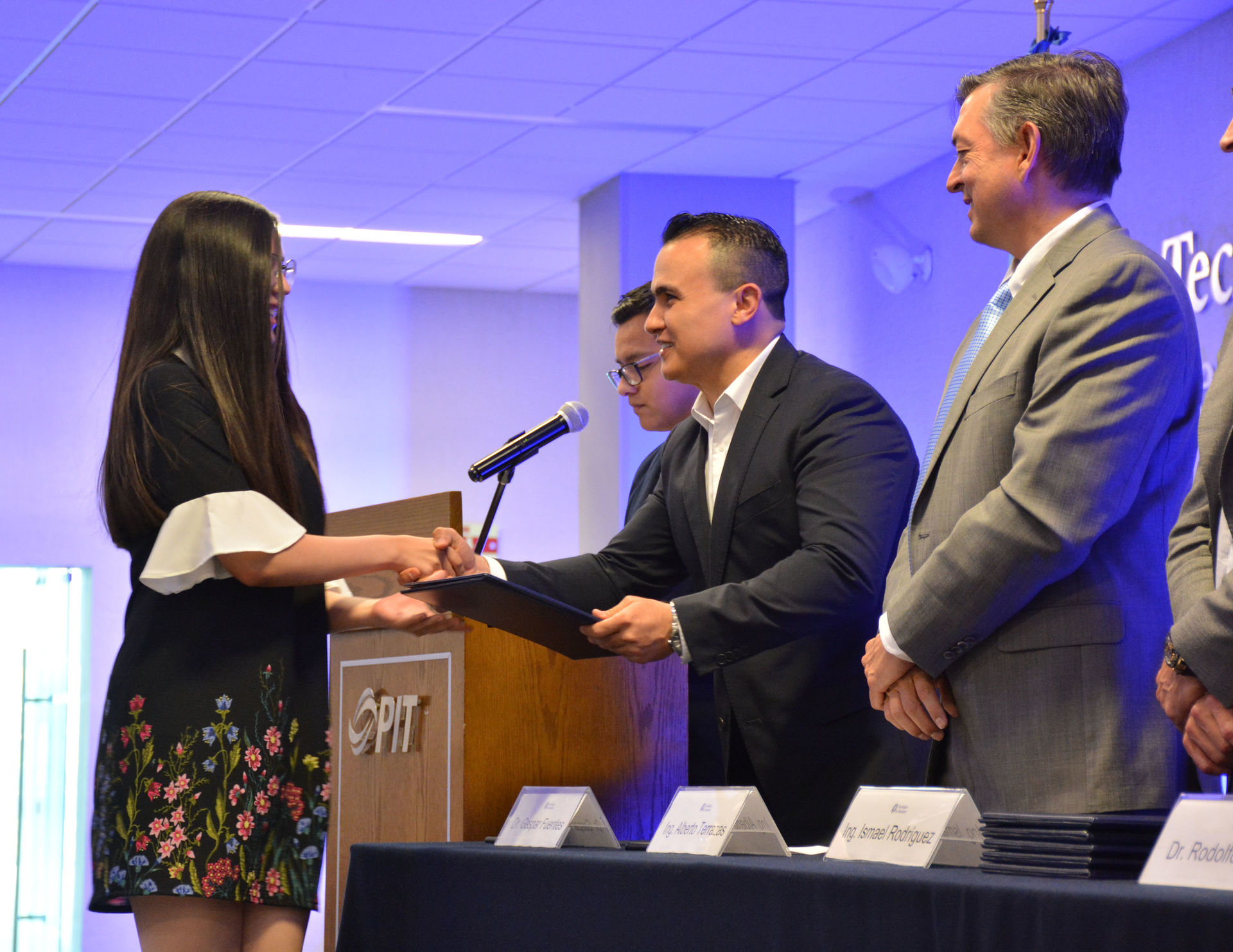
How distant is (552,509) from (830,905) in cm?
810

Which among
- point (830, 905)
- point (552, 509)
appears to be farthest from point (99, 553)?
point (830, 905)

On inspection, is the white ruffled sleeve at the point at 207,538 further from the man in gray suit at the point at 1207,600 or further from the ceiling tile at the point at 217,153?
the ceiling tile at the point at 217,153

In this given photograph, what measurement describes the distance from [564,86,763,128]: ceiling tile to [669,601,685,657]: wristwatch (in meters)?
4.19

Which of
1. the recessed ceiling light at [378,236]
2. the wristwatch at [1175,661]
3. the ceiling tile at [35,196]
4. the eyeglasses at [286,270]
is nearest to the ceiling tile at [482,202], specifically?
the recessed ceiling light at [378,236]


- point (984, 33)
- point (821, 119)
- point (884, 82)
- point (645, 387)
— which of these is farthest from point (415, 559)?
point (821, 119)

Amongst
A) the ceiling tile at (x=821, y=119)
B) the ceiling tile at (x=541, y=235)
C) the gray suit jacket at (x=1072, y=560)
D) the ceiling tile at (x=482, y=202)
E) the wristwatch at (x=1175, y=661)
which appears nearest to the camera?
the wristwatch at (x=1175, y=661)

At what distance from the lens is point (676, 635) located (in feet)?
7.11

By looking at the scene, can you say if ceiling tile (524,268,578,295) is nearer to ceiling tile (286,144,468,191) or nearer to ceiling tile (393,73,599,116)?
ceiling tile (286,144,468,191)

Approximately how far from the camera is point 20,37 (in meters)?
5.39

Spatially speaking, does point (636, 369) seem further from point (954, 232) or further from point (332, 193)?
point (332, 193)

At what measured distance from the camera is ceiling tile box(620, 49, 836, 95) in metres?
5.71

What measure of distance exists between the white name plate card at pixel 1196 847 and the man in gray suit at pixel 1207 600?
0.31 metres

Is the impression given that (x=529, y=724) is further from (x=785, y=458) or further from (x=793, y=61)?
(x=793, y=61)

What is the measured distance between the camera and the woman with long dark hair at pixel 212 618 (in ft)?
6.15
